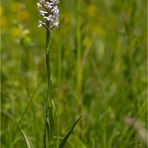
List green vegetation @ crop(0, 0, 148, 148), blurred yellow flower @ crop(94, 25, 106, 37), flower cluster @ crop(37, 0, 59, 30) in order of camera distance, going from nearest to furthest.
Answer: flower cluster @ crop(37, 0, 59, 30)
green vegetation @ crop(0, 0, 148, 148)
blurred yellow flower @ crop(94, 25, 106, 37)

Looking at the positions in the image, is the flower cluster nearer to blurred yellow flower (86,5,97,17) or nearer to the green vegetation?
the green vegetation

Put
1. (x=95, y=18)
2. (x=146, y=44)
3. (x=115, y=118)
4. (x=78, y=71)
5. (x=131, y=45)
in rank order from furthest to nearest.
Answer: (x=95, y=18)
(x=146, y=44)
(x=131, y=45)
(x=115, y=118)
(x=78, y=71)

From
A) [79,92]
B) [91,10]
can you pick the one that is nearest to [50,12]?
[79,92]

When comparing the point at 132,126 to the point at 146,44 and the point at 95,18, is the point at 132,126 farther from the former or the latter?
the point at 95,18

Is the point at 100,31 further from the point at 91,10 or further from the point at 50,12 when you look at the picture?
the point at 50,12

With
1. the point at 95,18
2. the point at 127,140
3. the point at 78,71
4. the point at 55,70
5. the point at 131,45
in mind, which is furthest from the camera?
the point at 95,18

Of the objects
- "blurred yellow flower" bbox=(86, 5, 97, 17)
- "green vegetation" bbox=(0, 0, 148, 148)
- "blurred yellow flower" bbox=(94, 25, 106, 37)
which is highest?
"blurred yellow flower" bbox=(86, 5, 97, 17)

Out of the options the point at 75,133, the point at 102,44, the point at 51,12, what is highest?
the point at 51,12

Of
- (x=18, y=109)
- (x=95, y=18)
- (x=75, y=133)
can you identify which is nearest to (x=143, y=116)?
(x=75, y=133)

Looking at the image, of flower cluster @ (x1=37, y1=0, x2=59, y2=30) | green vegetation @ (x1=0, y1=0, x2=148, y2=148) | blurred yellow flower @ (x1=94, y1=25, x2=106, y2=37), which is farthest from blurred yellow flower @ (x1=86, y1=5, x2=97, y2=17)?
flower cluster @ (x1=37, y1=0, x2=59, y2=30)

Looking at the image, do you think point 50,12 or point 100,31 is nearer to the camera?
point 50,12

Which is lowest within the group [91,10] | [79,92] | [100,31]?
[79,92]
